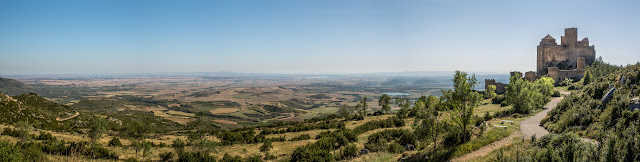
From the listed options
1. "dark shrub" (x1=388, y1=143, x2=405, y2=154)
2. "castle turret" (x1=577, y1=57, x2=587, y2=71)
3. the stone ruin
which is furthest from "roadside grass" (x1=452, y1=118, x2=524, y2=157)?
the stone ruin

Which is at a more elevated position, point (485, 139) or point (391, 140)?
point (485, 139)

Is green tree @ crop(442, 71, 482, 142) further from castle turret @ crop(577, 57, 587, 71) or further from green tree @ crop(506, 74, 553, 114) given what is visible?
castle turret @ crop(577, 57, 587, 71)

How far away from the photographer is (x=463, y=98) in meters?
16.9

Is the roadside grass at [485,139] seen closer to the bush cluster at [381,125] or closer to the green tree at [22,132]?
the bush cluster at [381,125]

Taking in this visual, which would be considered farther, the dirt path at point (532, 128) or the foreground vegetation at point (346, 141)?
the dirt path at point (532, 128)

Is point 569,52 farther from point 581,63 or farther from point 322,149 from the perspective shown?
point 322,149

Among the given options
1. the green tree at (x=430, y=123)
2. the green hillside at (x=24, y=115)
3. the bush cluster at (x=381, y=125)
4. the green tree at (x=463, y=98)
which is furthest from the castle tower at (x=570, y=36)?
the green hillside at (x=24, y=115)

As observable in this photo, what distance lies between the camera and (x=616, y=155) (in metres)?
8.80

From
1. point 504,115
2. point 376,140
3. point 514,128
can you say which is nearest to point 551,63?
point 504,115

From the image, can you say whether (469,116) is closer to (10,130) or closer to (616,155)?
(616,155)

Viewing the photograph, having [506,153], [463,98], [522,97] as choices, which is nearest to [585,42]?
[522,97]

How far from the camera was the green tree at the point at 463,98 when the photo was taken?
1669 centimetres

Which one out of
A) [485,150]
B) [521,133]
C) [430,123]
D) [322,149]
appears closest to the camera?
[485,150]

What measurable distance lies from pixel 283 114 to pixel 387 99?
6576 centimetres
